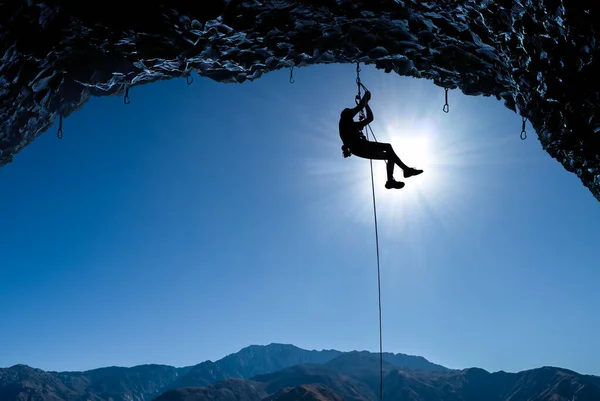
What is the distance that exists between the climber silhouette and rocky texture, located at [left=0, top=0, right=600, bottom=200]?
1311 millimetres

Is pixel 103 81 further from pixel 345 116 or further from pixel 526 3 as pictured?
pixel 526 3

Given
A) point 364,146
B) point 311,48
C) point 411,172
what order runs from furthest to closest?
point 364,146, point 311,48, point 411,172

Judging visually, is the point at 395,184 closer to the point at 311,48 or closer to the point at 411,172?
the point at 411,172

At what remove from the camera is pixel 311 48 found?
9.45m

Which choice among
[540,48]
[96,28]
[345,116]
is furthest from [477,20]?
[96,28]

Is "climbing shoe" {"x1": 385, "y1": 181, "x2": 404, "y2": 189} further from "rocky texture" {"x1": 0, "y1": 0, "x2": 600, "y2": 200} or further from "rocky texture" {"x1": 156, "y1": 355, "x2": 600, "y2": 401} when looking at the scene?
"rocky texture" {"x1": 156, "y1": 355, "x2": 600, "y2": 401}

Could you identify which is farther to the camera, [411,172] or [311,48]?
[311,48]

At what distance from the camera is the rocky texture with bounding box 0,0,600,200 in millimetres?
6910

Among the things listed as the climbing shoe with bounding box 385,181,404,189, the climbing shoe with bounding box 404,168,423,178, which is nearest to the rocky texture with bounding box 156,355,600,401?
the climbing shoe with bounding box 385,181,404,189

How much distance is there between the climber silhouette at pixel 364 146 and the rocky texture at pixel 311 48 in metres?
1.31

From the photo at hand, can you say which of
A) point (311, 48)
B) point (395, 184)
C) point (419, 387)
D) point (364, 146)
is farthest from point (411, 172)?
point (419, 387)

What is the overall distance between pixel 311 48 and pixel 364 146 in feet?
8.04

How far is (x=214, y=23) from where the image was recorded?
7898 mm

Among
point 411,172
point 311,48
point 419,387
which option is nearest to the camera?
point 411,172
